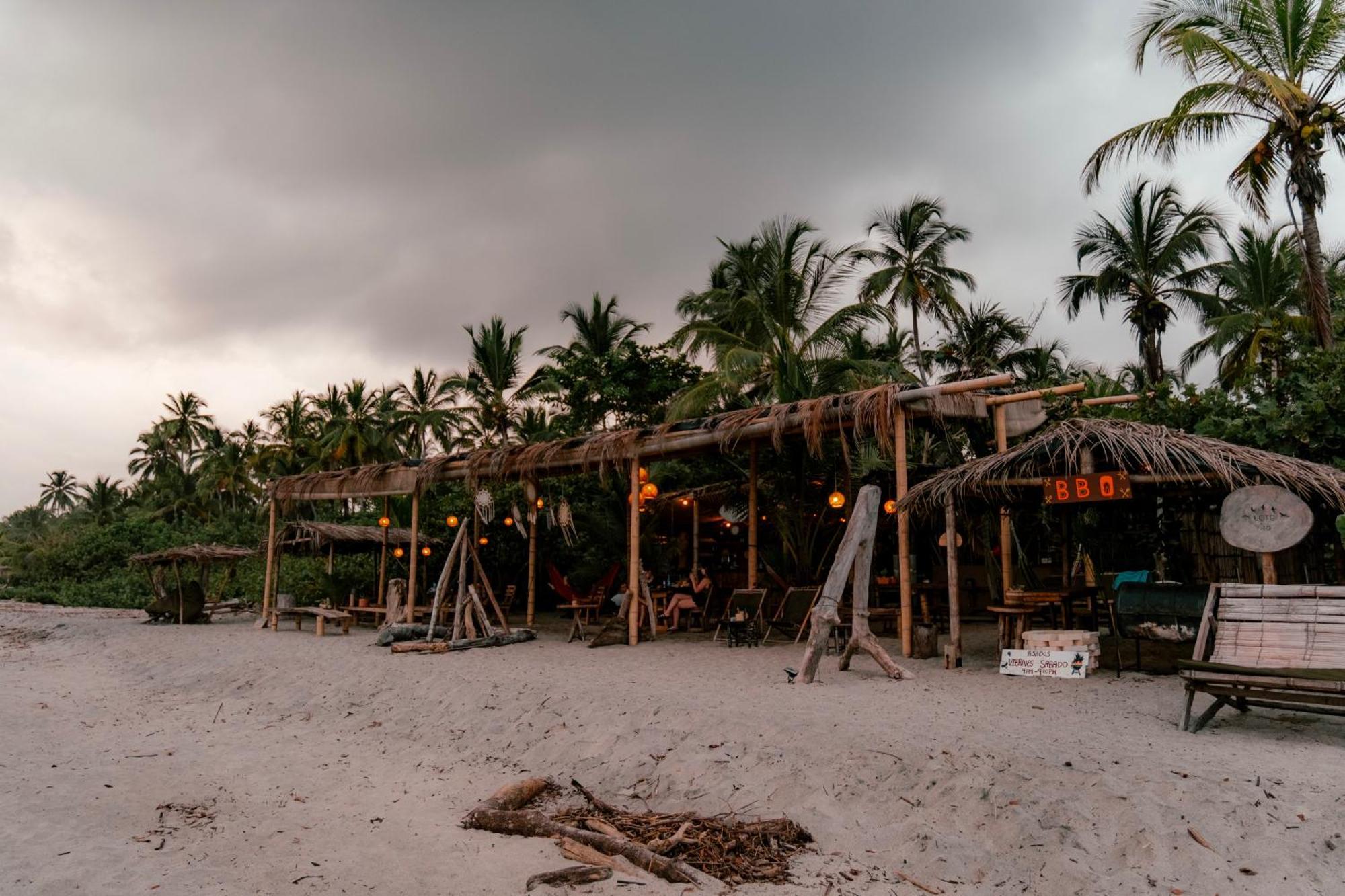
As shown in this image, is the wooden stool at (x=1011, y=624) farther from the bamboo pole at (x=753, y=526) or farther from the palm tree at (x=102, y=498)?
the palm tree at (x=102, y=498)

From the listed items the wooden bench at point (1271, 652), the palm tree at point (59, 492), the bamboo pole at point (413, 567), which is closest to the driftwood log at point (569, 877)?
the wooden bench at point (1271, 652)

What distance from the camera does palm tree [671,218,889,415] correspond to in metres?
15.1

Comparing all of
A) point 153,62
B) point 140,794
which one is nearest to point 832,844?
point 140,794

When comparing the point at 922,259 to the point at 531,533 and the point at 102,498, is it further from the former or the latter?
the point at 102,498

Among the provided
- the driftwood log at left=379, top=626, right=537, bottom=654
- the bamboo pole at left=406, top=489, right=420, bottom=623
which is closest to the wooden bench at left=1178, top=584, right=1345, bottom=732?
the driftwood log at left=379, top=626, right=537, bottom=654

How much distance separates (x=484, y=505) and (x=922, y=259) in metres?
13.5

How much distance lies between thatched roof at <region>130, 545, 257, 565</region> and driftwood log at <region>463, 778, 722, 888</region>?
1342 centimetres

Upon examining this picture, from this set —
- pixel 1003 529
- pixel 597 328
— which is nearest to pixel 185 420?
pixel 597 328

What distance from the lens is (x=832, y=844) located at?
4.01 meters

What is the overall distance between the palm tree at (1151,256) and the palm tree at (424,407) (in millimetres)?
19641

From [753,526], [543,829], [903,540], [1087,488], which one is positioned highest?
[1087,488]

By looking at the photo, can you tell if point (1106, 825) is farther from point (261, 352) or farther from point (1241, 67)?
point (261, 352)

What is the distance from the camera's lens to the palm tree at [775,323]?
15094 mm

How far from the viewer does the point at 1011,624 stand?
8.03m
